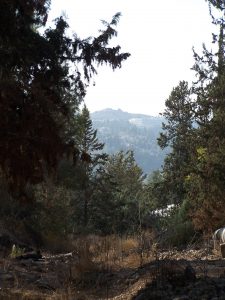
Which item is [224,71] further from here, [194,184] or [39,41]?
[39,41]

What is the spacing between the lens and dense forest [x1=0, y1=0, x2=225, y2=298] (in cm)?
663

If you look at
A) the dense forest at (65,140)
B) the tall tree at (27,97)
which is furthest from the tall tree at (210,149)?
the tall tree at (27,97)

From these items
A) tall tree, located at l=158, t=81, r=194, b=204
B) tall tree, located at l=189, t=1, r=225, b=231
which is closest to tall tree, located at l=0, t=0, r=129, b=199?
tall tree, located at l=189, t=1, r=225, b=231

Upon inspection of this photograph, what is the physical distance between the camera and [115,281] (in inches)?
329

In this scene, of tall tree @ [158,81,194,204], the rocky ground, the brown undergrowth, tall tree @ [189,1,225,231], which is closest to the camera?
the rocky ground

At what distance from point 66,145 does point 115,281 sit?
2.82 metres

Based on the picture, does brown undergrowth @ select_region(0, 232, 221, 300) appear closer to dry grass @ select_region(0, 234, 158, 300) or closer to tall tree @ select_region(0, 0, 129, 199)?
dry grass @ select_region(0, 234, 158, 300)

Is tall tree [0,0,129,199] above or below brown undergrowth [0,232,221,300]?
above

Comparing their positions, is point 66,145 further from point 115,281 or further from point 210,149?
point 210,149

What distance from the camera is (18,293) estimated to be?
6.79 m

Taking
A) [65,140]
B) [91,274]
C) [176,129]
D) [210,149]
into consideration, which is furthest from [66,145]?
[176,129]

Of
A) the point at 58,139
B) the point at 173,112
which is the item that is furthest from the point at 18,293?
the point at 173,112

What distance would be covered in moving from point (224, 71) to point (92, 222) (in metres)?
21.0

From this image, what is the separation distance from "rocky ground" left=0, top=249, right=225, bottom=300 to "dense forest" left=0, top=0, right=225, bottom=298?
1132mm
